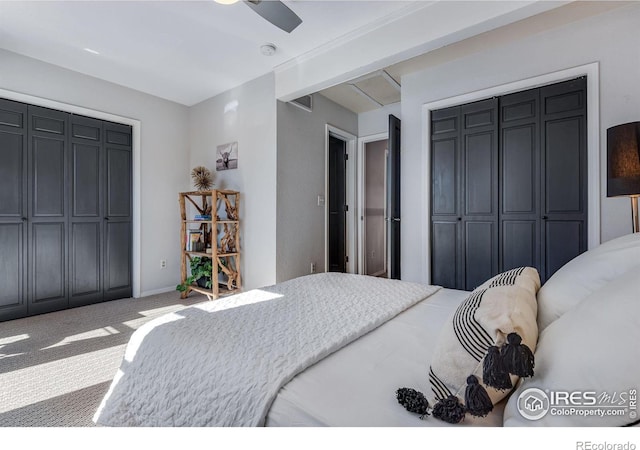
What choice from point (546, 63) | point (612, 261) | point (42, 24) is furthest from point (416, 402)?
point (42, 24)

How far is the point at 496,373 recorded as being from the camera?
2.10ft

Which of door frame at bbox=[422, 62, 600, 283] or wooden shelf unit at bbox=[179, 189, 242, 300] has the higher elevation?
door frame at bbox=[422, 62, 600, 283]

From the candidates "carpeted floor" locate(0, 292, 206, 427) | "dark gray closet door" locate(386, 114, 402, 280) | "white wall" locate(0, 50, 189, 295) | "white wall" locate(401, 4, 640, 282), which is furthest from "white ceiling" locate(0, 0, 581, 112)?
"carpeted floor" locate(0, 292, 206, 427)

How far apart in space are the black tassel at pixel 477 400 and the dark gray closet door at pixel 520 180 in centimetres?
250

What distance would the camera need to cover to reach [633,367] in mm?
566

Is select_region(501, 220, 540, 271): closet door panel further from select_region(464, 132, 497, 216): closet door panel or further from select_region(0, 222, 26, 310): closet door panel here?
select_region(0, 222, 26, 310): closet door panel

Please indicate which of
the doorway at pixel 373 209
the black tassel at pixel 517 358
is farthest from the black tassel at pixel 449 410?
the doorway at pixel 373 209

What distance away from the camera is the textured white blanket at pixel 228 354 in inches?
32.6

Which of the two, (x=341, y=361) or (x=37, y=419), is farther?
(x=37, y=419)

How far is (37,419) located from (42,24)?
2908mm

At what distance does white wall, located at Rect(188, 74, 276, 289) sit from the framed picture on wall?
0.06 m

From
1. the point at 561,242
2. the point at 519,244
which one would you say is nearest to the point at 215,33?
the point at 519,244

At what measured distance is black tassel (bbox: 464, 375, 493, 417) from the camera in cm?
65

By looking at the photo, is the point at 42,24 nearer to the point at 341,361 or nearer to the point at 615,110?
the point at 341,361
